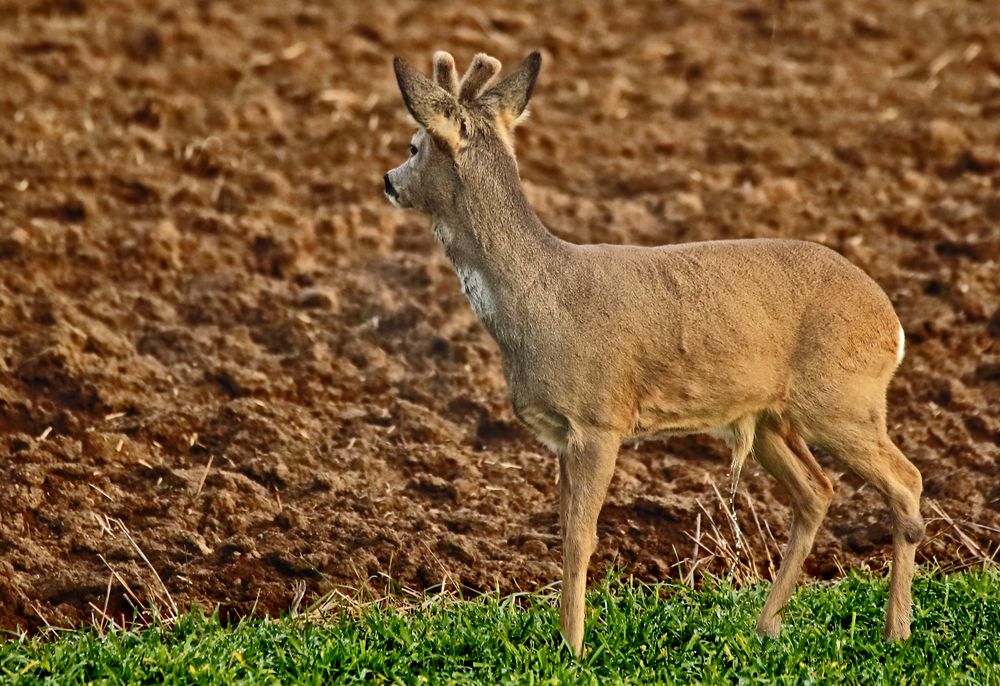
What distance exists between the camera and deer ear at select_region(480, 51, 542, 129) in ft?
19.8

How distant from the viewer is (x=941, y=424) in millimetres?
8203

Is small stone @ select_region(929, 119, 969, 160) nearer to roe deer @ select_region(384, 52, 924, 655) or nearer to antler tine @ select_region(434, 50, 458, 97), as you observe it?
roe deer @ select_region(384, 52, 924, 655)

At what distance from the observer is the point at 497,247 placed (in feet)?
19.9

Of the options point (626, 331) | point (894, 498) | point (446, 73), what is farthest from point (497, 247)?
point (894, 498)

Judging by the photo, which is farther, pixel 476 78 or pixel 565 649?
pixel 476 78

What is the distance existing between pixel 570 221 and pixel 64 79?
4.54 m

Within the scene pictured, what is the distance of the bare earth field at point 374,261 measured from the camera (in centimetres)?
723

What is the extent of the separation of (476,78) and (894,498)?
2.57 meters

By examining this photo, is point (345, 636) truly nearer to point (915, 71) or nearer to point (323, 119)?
point (323, 119)

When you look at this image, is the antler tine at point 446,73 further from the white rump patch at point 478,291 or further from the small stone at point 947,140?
the small stone at point 947,140

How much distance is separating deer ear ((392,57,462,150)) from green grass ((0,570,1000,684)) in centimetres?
209

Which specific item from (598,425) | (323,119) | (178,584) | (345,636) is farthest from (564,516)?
(323,119)

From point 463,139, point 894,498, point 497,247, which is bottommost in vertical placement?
point 894,498

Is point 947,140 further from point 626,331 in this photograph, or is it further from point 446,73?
point 446,73
